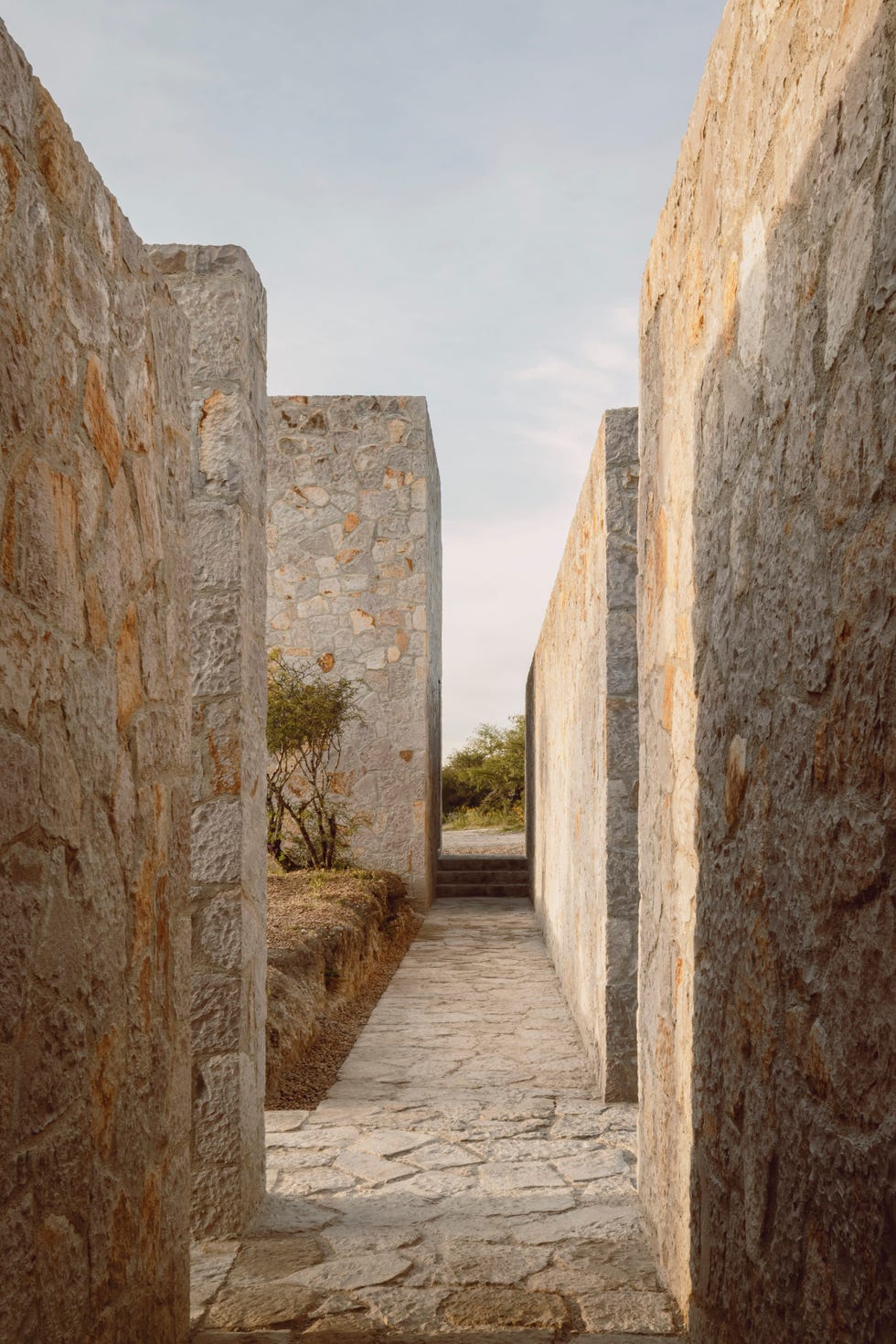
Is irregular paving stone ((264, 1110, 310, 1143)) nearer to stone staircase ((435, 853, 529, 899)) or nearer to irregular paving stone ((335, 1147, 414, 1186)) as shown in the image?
Result: irregular paving stone ((335, 1147, 414, 1186))

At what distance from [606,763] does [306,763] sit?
18.3 feet

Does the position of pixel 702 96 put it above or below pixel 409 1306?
above

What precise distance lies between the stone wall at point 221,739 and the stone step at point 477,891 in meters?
8.33

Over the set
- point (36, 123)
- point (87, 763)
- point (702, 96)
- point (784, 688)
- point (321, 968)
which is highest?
point (702, 96)

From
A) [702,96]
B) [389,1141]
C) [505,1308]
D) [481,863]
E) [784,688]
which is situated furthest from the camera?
[481,863]

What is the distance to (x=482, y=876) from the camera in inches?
460

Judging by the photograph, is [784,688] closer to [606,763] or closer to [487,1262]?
[487,1262]

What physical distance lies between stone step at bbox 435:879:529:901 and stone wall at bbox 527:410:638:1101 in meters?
5.37

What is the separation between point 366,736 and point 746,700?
7914mm

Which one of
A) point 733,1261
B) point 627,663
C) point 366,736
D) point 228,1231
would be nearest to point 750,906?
point 733,1261

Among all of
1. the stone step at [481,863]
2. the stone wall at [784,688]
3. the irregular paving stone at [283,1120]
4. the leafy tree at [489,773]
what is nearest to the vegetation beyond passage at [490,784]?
the leafy tree at [489,773]

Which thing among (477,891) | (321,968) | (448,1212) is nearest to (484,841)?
(477,891)

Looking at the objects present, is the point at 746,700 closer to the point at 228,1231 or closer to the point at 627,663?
the point at 228,1231

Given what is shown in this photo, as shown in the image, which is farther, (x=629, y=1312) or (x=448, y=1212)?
(x=448, y=1212)
